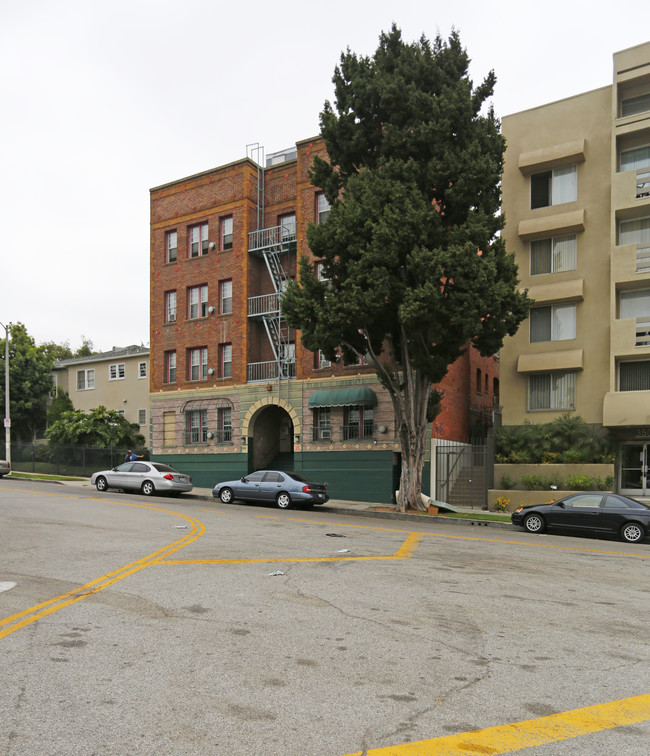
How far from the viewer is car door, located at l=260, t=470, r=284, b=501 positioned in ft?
78.1

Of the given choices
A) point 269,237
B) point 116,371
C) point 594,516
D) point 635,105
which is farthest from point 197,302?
point 594,516

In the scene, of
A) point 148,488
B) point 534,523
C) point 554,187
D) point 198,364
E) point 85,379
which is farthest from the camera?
point 85,379

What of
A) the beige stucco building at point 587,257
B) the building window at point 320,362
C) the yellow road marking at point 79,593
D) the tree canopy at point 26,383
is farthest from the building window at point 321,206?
the tree canopy at point 26,383

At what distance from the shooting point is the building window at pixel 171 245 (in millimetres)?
35534

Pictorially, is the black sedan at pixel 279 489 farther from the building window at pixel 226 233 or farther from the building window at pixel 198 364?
the building window at pixel 226 233

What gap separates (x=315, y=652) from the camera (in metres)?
6.08

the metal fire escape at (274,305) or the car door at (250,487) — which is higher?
the metal fire escape at (274,305)

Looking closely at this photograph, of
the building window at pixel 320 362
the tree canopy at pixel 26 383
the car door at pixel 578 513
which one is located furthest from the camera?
the tree canopy at pixel 26 383

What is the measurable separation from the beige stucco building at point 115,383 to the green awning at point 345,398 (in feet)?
54.9

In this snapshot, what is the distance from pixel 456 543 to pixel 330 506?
10.6 metres

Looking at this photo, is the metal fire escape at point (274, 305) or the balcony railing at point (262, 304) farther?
the balcony railing at point (262, 304)

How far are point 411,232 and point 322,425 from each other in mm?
11624

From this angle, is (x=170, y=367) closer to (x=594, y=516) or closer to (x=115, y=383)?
(x=115, y=383)

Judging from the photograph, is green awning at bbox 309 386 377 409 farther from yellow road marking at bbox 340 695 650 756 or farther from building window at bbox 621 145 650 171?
yellow road marking at bbox 340 695 650 756
